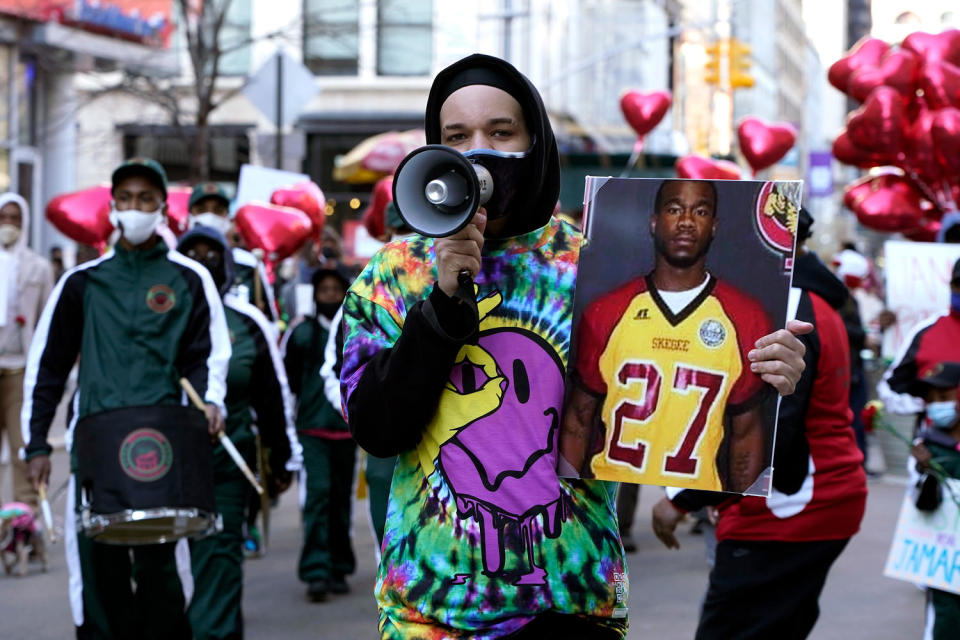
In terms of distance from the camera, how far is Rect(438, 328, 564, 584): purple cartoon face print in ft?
8.91

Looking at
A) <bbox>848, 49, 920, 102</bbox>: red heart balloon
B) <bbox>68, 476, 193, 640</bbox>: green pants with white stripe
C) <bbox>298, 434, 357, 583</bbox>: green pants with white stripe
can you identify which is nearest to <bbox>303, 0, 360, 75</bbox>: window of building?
<bbox>848, 49, 920, 102</bbox>: red heart balloon

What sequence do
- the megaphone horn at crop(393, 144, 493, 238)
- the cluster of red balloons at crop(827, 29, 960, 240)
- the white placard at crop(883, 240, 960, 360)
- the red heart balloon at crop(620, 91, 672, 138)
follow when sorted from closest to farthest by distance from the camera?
the megaphone horn at crop(393, 144, 493, 238) < the white placard at crop(883, 240, 960, 360) < the cluster of red balloons at crop(827, 29, 960, 240) < the red heart balloon at crop(620, 91, 672, 138)

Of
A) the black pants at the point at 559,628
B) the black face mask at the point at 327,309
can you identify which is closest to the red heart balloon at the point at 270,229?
the black face mask at the point at 327,309

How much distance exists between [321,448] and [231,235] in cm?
186

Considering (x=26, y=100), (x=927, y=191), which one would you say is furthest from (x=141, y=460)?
(x=26, y=100)

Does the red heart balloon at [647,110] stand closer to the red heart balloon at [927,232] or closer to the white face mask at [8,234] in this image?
the red heart balloon at [927,232]

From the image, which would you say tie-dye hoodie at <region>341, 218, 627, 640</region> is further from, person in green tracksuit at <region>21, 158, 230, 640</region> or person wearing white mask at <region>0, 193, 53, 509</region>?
person wearing white mask at <region>0, 193, 53, 509</region>

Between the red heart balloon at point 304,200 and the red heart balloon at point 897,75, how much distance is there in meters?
4.75

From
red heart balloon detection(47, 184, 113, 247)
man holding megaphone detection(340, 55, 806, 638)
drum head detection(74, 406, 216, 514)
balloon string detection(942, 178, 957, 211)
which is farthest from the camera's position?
balloon string detection(942, 178, 957, 211)

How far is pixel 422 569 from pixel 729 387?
0.66 meters

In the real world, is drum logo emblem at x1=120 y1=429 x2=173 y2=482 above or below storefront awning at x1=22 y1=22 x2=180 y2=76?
below

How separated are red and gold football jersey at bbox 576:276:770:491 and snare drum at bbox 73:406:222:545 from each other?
3.00m

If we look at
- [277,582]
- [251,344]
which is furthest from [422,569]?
[277,582]

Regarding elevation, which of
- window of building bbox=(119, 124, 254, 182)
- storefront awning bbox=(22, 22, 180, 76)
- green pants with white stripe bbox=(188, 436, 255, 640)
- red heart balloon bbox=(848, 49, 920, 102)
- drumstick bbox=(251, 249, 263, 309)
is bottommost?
green pants with white stripe bbox=(188, 436, 255, 640)
